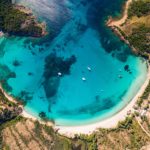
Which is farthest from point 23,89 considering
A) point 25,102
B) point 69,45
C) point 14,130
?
point 69,45

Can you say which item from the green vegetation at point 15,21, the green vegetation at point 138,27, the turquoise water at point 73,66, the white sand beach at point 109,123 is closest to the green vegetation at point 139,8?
the green vegetation at point 138,27

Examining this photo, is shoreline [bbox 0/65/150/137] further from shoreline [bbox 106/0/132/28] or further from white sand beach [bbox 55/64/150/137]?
shoreline [bbox 106/0/132/28]

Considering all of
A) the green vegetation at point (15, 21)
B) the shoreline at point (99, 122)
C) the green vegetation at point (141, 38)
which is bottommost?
the shoreline at point (99, 122)

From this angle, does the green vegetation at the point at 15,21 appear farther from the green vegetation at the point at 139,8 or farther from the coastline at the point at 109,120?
the green vegetation at the point at 139,8

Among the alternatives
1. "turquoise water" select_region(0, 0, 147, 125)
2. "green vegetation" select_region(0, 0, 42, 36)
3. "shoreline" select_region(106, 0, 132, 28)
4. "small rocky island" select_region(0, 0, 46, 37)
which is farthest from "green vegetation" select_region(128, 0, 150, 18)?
"green vegetation" select_region(0, 0, 42, 36)

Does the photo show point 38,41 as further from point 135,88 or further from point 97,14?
point 135,88

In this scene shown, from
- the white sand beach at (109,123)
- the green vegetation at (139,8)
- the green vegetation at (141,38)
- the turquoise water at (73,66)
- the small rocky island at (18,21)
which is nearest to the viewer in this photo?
the green vegetation at (141,38)

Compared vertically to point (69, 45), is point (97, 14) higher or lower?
higher

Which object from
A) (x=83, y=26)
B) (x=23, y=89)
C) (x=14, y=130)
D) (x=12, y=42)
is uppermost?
(x=83, y=26)
